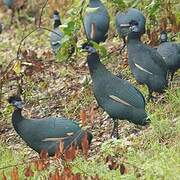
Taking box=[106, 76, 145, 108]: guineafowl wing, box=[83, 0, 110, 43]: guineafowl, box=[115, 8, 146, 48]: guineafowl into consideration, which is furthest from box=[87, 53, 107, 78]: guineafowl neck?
box=[83, 0, 110, 43]: guineafowl

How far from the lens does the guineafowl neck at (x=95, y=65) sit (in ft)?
24.6

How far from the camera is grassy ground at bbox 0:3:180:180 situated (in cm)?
621

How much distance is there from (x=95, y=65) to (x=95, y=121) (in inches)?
40.2

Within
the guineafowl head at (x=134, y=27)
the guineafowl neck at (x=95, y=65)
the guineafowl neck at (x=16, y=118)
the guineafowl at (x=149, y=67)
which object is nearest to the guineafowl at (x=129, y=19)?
the guineafowl head at (x=134, y=27)

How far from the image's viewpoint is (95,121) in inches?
332

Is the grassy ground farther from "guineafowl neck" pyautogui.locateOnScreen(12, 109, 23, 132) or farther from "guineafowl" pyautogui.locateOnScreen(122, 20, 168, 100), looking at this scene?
"guineafowl neck" pyautogui.locateOnScreen(12, 109, 23, 132)

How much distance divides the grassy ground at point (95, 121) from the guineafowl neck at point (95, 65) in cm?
68

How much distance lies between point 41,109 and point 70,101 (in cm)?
44

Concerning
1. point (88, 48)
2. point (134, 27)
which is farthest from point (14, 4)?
point (88, 48)

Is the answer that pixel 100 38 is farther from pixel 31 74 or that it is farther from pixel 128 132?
pixel 128 132

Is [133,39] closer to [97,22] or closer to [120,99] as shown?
[120,99]

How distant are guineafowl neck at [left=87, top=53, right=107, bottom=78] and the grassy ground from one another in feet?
2.23

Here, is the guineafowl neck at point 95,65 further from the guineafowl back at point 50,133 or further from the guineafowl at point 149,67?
the guineafowl back at point 50,133

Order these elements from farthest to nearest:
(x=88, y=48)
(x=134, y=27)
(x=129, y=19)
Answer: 1. (x=129, y=19)
2. (x=134, y=27)
3. (x=88, y=48)
